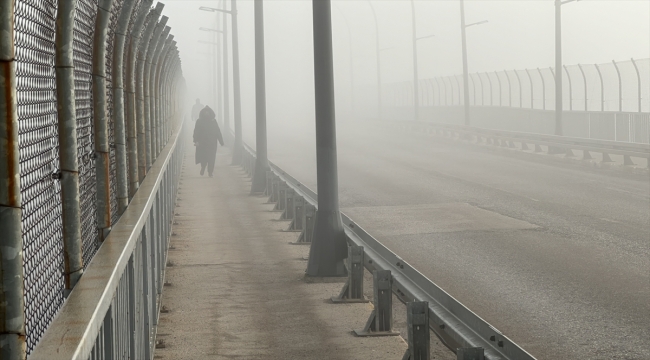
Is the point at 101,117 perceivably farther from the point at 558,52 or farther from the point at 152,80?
the point at 558,52

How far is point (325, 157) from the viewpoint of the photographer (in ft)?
36.1

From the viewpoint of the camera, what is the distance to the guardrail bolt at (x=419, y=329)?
6.23 m

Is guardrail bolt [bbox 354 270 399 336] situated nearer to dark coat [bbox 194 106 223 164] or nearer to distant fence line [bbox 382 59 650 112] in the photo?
dark coat [bbox 194 106 223 164]

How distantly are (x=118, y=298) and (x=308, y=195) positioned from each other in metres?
10.8

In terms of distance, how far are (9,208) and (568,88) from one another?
37.4 metres

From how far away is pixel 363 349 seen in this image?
291 inches

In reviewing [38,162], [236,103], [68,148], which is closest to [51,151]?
[68,148]

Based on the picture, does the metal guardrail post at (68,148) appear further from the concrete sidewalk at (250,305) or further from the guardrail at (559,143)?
the guardrail at (559,143)

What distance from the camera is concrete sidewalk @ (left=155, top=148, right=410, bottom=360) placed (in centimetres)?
750

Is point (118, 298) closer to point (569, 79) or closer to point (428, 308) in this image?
point (428, 308)

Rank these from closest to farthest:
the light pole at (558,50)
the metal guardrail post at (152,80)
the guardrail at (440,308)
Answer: the guardrail at (440,308) < the metal guardrail post at (152,80) < the light pole at (558,50)

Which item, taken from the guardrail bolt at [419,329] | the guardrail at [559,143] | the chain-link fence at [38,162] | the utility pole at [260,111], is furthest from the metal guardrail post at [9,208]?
the guardrail at [559,143]

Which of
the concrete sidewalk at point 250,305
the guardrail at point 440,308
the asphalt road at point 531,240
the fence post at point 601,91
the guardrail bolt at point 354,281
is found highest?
the fence post at point 601,91

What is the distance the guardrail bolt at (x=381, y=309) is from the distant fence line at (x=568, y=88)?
2651 centimetres
